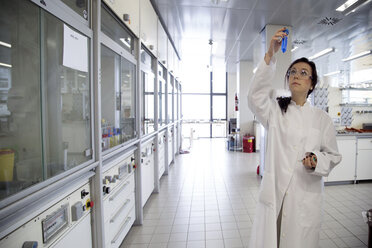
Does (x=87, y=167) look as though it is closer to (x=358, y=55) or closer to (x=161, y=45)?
(x=161, y=45)

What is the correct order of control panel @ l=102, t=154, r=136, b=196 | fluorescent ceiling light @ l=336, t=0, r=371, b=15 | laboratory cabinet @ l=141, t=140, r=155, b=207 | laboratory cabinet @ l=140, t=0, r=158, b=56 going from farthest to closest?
fluorescent ceiling light @ l=336, t=0, r=371, b=15, laboratory cabinet @ l=141, t=140, r=155, b=207, laboratory cabinet @ l=140, t=0, r=158, b=56, control panel @ l=102, t=154, r=136, b=196

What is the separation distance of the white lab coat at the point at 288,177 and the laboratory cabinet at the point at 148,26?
1.84m

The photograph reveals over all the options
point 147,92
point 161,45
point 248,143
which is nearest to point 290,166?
point 147,92

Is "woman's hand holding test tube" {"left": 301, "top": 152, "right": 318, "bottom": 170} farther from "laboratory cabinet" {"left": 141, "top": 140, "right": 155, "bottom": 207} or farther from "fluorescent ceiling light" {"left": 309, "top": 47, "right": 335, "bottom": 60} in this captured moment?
"fluorescent ceiling light" {"left": 309, "top": 47, "right": 335, "bottom": 60}

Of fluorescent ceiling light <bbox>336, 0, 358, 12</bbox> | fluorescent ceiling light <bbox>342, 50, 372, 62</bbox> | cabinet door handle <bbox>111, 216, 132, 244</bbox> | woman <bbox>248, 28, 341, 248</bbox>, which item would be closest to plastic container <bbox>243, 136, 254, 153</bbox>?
fluorescent ceiling light <bbox>342, 50, 372, 62</bbox>

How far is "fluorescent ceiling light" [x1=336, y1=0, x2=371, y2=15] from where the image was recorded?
294 cm

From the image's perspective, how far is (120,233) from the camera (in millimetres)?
1880

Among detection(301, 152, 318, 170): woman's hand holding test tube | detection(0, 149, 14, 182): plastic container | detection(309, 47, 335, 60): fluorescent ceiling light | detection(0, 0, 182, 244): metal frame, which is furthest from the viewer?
detection(309, 47, 335, 60): fluorescent ceiling light

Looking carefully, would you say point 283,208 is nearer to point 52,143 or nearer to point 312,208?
point 312,208

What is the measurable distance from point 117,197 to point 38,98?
3.68 ft

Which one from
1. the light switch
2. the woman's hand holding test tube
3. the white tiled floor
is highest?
the woman's hand holding test tube

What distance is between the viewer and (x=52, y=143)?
1.25m

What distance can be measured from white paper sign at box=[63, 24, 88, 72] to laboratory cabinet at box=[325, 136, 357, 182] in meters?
4.16

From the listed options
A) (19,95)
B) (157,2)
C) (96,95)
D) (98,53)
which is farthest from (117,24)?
(157,2)
